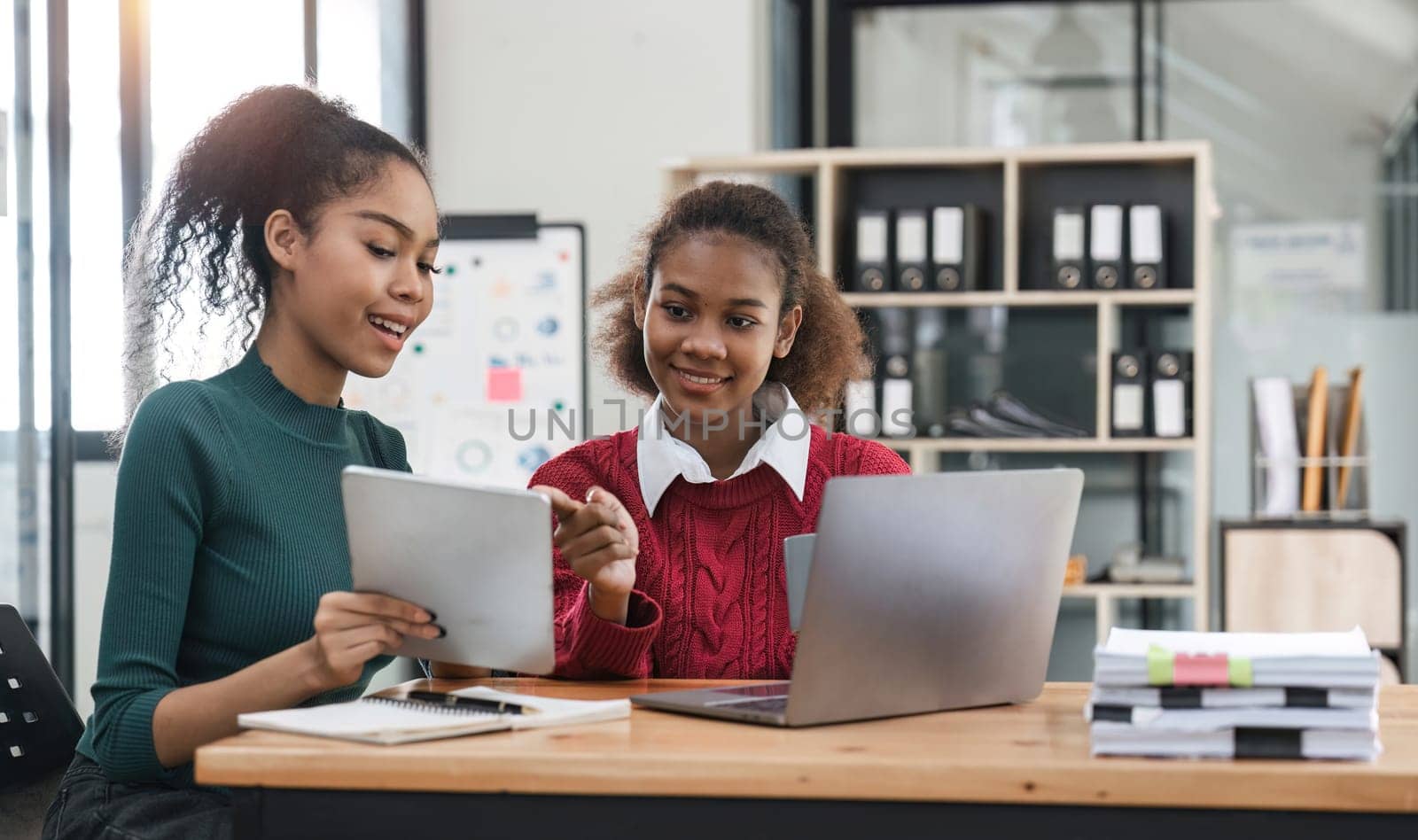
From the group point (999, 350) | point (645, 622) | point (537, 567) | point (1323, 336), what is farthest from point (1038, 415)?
point (537, 567)

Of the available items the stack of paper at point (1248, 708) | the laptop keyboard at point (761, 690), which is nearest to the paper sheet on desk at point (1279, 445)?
the laptop keyboard at point (761, 690)

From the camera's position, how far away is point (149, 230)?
172cm

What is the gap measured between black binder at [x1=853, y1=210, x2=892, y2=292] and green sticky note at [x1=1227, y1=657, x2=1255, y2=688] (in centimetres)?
306

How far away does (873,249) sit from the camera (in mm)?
4133

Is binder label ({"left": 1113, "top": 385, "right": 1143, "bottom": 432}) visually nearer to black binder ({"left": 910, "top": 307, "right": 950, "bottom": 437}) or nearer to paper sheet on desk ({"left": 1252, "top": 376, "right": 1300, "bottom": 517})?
paper sheet on desk ({"left": 1252, "top": 376, "right": 1300, "bottom": 517})

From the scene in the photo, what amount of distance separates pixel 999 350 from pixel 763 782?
359 cm

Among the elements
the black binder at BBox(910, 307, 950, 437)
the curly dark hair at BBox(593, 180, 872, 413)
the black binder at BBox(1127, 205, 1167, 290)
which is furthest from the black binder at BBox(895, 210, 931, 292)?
the curly dark hair at BBox(593, 180, 872, 413)

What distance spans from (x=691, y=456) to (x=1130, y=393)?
2.51m

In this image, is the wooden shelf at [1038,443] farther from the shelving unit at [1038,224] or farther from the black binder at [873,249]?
the black binder at [873,249]

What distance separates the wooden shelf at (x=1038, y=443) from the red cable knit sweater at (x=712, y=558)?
2.21 m

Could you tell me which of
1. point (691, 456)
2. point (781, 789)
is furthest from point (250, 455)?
point (781, 789)

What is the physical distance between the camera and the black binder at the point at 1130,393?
4027mm

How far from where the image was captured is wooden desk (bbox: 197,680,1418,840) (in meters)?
1.08

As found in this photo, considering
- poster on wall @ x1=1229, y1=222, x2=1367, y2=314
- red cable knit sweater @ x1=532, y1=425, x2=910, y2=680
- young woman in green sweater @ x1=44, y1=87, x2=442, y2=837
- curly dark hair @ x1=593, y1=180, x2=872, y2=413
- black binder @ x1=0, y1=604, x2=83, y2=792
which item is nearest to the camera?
young woman in green sweater @ x1=44, y1=87, x2=442, y2=837
